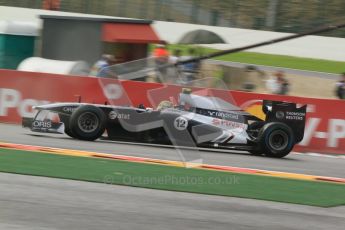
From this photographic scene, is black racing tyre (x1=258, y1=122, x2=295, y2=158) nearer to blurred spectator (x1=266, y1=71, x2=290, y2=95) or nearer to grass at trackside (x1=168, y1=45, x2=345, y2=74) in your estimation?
blurred spectator (x1=266, y1=71, x2=290, y2=95)

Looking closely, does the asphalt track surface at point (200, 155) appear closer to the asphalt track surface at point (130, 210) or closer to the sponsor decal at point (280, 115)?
the sponsor decal at point (280, 115)

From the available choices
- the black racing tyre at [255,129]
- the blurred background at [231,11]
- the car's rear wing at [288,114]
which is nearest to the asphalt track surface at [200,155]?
the black racing tyre at [255,129]

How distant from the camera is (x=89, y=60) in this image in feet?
67.6

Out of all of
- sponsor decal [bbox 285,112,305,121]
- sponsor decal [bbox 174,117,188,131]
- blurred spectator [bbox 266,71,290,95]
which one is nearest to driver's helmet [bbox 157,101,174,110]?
sponsor decal [bbox 174,117,188,131]

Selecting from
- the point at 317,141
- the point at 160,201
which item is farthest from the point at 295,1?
the point at 160,201

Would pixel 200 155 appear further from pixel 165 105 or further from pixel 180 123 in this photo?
pixel 165 105

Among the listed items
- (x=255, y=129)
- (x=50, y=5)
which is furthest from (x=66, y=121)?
(x=50, y=5)

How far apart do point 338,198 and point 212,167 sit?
2331mm

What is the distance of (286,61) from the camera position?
90.5 ft

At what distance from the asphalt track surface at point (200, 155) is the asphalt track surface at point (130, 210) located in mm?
3253

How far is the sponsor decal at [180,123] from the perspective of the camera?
12195 millimetres

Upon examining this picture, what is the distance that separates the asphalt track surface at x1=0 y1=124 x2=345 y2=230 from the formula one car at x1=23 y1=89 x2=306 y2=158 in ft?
13.4

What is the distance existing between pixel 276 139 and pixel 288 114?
515mm

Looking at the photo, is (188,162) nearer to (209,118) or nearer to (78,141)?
(209,118)
